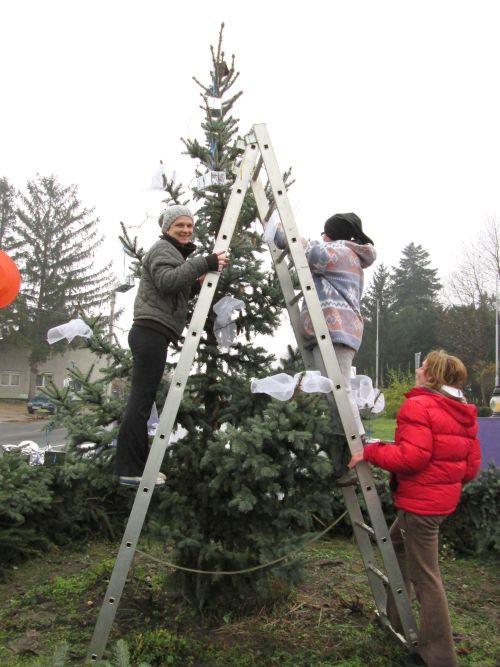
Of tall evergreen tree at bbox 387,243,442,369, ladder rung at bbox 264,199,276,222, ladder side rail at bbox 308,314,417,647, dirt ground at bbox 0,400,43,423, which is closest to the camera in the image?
ladder side rail at bbox 308,314,417,647

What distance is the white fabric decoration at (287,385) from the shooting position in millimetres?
3131

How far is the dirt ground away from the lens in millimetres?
34281

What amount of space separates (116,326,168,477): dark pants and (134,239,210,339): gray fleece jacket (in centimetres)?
11

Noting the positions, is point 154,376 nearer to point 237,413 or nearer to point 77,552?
point 237,413

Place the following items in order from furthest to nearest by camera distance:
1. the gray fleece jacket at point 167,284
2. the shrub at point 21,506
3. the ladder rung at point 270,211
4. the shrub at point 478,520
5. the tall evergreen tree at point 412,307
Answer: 1. the tall evergreen tree at point 412,307
2. the shrub at point 478,520
3. the shrub at point 21,506
4. the ladder rung at point 270,211
5. the gray fleece jacket at point 167,284

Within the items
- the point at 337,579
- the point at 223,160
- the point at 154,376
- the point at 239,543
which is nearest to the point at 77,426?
the point at 154,376

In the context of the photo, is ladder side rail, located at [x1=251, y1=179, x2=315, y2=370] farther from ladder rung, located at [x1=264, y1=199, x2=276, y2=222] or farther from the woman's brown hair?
the woman's brown hair

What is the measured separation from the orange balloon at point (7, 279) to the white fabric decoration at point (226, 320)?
9.25 ft

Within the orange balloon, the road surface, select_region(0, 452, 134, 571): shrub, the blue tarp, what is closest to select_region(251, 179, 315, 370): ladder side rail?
select_region(0, 452, 134, 571): shrub

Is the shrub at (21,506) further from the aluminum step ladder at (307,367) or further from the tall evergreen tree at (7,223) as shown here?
the tall evergreen tree at (7,223)

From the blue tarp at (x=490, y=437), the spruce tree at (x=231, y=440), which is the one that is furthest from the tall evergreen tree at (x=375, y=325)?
the spruce tree at (x=231, y=440)

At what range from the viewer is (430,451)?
3.19 m

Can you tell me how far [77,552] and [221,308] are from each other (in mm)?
3654

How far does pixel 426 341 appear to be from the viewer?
185 ft
